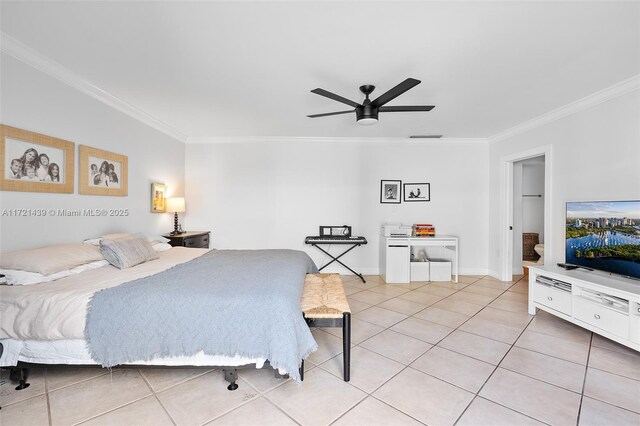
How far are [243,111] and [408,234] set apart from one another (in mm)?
3069

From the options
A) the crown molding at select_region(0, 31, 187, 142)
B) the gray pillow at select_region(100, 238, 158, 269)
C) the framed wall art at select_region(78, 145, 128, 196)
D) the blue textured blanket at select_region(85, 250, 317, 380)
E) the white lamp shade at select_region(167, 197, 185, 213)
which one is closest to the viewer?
the blue textured blanket at select_region(85, 250, 317, 380)

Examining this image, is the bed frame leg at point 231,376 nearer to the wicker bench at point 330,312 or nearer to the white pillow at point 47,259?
the wicker bench at point 330,312

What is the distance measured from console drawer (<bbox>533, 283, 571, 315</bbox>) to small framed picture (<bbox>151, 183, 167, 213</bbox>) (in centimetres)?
479

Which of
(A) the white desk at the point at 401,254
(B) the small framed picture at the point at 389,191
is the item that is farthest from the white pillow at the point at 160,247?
(B) the small framed picture at the point at 389,191

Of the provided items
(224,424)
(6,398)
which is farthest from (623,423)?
(6,398)

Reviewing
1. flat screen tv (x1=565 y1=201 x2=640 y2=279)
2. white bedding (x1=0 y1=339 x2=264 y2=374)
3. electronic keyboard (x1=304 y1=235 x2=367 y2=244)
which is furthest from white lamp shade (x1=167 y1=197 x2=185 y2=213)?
flat screen tv (x1=565 y1=201 x2=640 y2=279)

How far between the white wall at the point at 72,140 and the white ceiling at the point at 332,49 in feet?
0.86

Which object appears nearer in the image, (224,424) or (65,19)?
(224,424)

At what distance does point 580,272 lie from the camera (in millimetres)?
2711

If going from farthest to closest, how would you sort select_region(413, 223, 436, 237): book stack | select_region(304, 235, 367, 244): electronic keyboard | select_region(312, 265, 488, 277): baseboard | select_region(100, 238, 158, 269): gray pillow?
select_region(312, 265, 488, 277): baseboard
select_region(413, 223, 436, 237): book stack
select_region(304, 235, 367, 244): electronic keyboard
select_region(100, 238, 158, 269): gray pillow

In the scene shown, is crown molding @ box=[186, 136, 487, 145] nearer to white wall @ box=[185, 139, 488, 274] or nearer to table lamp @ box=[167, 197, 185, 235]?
white wall @ box=[185, 139, 488, 274]

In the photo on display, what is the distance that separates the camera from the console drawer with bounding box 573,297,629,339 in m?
2.13

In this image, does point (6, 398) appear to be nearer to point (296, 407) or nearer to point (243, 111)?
point (296, 407)

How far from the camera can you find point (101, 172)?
2.89m
